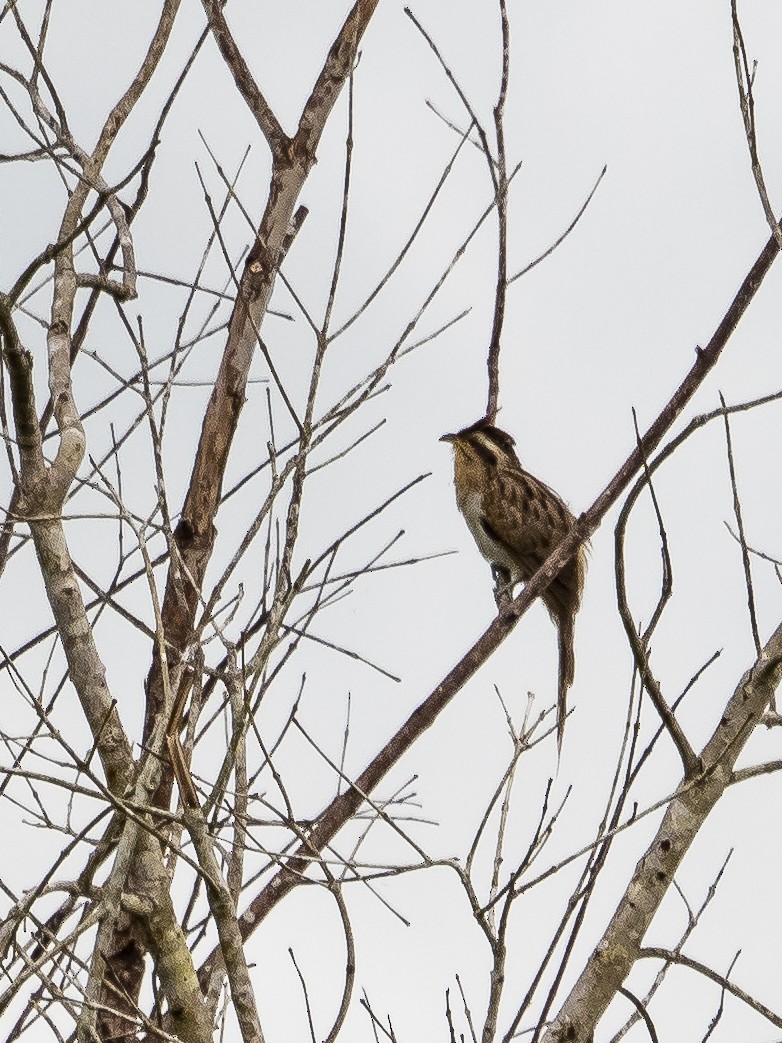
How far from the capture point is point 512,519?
9.18 m

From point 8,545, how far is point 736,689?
8.53 feet

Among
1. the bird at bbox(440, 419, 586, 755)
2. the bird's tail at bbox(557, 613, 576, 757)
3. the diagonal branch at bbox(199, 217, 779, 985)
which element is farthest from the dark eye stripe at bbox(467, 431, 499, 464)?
the diagonal branch at bbox(199, 217, 779, 985)

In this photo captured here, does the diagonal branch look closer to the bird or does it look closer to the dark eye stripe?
the bird

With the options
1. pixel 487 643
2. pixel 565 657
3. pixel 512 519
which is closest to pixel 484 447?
pixel 512 519

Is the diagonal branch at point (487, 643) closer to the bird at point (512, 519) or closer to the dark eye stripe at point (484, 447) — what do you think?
the bird at point (512, 519)

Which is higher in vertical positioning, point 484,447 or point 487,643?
point 484,447

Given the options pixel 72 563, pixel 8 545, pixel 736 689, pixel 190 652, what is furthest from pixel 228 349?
pixel 736 689

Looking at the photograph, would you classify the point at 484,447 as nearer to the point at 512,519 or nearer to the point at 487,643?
the point at 512,519

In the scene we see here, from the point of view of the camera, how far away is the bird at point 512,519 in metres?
9.11

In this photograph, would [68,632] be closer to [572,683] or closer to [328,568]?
[328,568]

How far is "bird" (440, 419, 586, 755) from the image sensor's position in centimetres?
911

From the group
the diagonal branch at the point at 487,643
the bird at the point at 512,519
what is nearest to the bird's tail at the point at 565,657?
the bird at the point at 512,519

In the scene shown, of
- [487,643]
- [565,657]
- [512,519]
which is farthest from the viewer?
[512,519]

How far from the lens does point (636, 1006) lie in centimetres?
427
